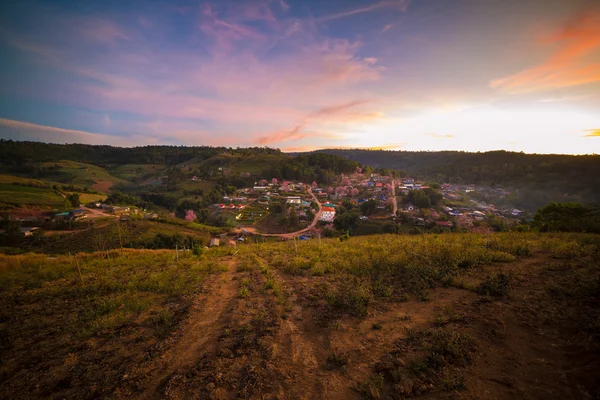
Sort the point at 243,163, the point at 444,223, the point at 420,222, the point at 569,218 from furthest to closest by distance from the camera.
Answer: the point at 243,163 → the point at 420,222 → the point at 444,223 → the point at 569,218

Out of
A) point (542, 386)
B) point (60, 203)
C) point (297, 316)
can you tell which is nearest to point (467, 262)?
point (542, 386)

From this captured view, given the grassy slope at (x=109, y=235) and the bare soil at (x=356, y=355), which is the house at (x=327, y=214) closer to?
the grassy slope at (x=109, y=235)

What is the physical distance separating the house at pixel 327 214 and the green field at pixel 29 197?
65376mm

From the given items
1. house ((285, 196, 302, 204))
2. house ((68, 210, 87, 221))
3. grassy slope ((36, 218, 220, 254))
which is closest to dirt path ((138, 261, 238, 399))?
grassy slope ((36, 218, 220, 254))

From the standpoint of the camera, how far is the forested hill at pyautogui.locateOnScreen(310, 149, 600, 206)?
70.3 metres

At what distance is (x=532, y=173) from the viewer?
294ft

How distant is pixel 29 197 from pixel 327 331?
87197 millimetres

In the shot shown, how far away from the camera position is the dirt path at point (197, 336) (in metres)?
4.70

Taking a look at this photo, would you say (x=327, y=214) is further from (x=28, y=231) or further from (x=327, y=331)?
(x=28, y=231)

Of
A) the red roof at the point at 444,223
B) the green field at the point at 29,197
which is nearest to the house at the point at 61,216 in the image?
the green field at the point at 29,197

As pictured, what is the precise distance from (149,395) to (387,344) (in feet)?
15.7

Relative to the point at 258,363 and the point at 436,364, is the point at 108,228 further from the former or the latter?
the point at 436,364

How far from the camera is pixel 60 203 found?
58.3 metres

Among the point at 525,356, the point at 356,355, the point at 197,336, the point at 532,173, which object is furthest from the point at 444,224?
the point at 532,173
